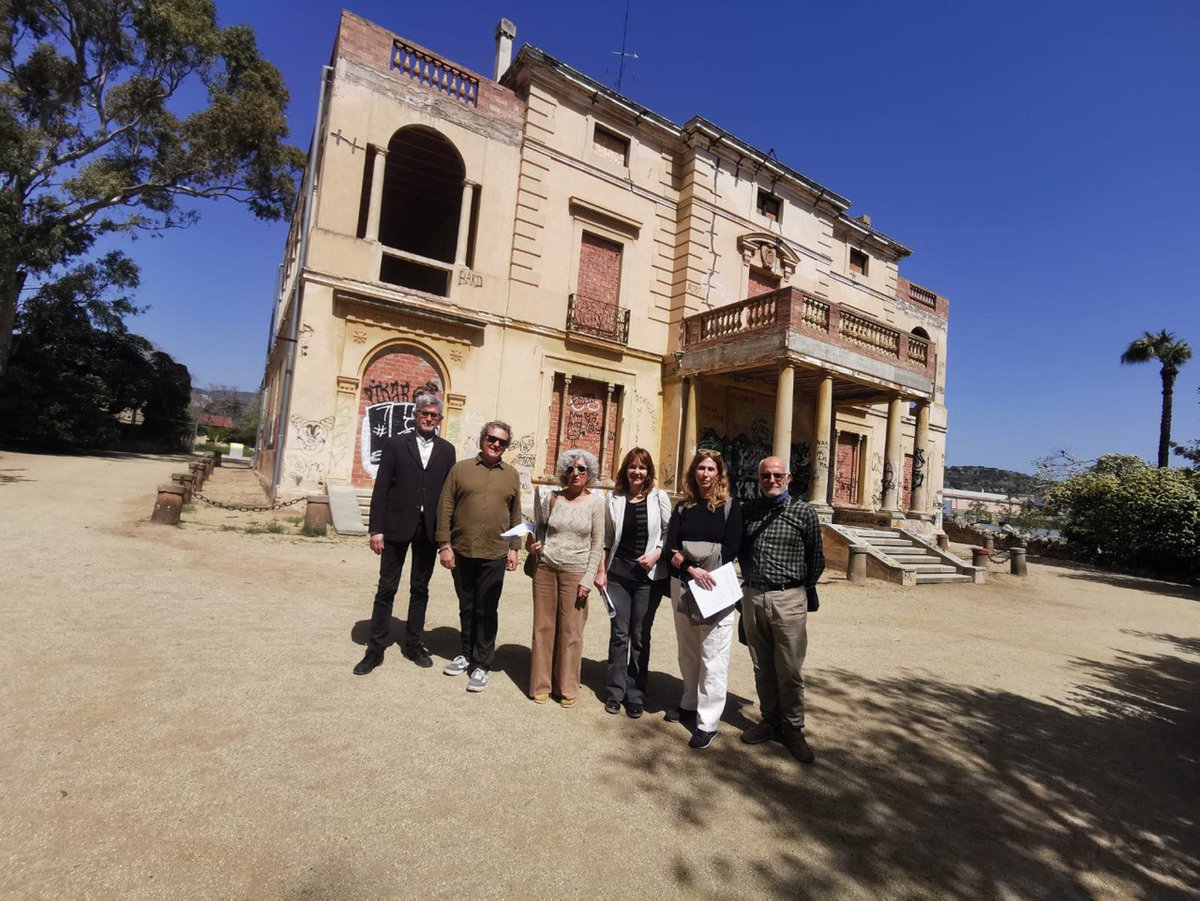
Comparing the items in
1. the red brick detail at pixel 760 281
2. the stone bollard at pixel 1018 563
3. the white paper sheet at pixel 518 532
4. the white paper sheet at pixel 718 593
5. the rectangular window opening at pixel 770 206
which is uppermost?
the rectangular window opening at pixel 770 206

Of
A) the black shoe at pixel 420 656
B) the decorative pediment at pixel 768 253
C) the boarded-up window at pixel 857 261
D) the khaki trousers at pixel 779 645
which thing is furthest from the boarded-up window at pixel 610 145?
the khaki trousers at pixel 779 645

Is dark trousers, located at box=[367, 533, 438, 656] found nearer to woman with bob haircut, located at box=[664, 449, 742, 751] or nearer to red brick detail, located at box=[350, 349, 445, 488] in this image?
woman with bob haircut, located at box=[664, 449, 742, 751]

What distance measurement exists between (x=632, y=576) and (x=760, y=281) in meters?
15.7

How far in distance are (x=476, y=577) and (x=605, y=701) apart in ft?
4.09

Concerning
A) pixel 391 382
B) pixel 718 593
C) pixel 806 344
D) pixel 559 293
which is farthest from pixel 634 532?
pixel 559 293

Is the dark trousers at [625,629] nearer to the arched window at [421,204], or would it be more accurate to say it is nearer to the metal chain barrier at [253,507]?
the metal chain barrier at [253,507]

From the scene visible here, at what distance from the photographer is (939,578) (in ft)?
38.7

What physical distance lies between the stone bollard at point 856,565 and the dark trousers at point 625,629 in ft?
27.1

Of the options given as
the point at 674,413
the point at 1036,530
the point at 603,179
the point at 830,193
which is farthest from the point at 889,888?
the point at 1036,530

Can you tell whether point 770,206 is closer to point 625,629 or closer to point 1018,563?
point 1018,563

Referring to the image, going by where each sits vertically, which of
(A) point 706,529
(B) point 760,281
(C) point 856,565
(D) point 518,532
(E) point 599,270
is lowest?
(C) point 856,565

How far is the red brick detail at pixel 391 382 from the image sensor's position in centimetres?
1219

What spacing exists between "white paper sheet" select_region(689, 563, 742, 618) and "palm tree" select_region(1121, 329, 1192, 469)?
34.8 meters

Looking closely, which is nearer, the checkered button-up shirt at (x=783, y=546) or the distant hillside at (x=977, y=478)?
the checkered button-up shirt at (x=783, y=546)
